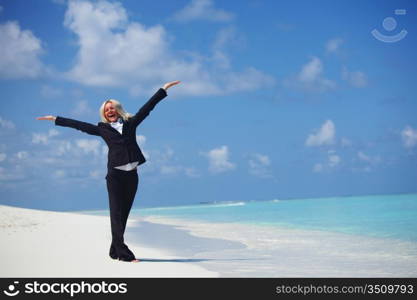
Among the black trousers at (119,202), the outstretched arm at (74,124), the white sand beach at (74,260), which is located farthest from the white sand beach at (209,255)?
the outstretched arm at (74,124)

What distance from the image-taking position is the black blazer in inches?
244

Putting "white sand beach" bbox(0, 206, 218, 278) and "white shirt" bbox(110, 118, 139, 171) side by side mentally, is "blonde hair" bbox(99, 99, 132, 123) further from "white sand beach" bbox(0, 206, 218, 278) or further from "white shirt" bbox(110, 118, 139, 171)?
"white sand beach" bbox(0, 206, 218, 278)

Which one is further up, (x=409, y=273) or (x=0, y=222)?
(x=0, y=222)

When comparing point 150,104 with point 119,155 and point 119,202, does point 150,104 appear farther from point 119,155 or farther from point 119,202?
point 119,202

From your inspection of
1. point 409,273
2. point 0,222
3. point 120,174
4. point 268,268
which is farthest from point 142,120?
point 0,222

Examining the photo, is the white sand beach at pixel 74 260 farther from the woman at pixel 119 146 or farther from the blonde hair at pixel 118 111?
the blonde hair at pixel 118 111

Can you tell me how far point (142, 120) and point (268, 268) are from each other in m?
2.25

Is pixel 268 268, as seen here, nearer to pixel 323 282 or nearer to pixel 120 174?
pixel 323 282

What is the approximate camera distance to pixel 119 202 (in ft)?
20.7

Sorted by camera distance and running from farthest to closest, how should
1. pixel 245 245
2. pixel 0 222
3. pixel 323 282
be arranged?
pixel 0 222 → pixel 245 245 → pixel 323 282

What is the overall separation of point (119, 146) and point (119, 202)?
676 millimetres

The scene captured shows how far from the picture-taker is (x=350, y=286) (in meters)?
4.95

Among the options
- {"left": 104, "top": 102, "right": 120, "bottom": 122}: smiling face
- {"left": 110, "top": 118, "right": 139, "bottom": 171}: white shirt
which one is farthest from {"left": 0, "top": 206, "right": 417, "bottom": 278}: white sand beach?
{"left": 104, "top": 102, "right": 120, "bottom": 122}: smiling face

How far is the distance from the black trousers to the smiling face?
61 cm
